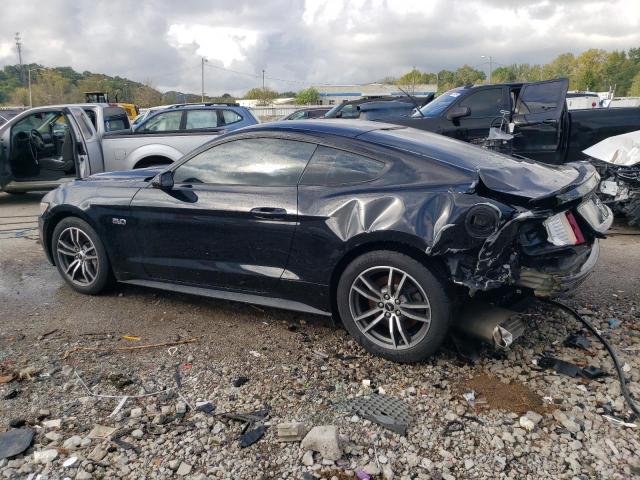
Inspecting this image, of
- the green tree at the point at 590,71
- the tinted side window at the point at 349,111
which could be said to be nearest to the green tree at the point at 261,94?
the green tree at the point at 590,71

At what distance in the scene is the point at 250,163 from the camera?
4.31 metres

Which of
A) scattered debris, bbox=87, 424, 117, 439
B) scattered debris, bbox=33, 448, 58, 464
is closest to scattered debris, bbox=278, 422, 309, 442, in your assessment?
scattered debris, bbox=87, 424, 117, 439

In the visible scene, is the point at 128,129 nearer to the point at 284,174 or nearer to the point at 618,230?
the point at 284,174

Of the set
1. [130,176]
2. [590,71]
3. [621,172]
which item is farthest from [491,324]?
[590,71]

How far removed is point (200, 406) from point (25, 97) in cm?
9036

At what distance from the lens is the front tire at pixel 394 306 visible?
11.6ft

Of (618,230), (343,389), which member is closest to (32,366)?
(343,389)

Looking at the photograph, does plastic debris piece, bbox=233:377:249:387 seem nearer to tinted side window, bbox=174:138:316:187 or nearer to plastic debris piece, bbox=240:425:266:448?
plastic debris piece, bbox=240:425:266:448

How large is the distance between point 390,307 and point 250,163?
5.13ft

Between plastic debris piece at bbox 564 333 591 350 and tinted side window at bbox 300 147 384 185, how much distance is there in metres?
1.84

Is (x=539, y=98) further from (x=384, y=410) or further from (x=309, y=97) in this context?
(x=309, y=97)

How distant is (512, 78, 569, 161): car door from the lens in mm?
7820

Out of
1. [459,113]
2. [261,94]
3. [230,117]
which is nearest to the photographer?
[459,113]

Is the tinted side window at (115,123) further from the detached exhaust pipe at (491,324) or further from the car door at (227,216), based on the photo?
the detached exhaust pipe at (491,324)
